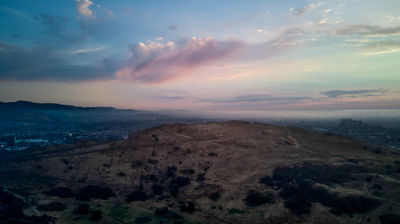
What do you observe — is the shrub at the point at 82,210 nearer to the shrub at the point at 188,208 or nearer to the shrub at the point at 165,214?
the shrub at the point at 165,214

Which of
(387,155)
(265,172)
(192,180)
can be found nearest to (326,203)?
(265,172)

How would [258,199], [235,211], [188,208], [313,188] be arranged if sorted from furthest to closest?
[313,188] < [258,199] < [188,208] < [235,211]

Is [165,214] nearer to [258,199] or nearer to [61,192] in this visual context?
[258,199]

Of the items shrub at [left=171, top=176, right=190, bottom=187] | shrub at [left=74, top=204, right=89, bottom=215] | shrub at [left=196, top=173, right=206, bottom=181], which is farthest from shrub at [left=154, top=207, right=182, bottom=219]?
shrub at [left=196, top=173, right=206, bottom=181]

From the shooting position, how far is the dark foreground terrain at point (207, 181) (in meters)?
31.3

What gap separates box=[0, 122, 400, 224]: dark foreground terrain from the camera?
31266 mm

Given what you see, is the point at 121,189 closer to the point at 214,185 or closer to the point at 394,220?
the point at 214,185

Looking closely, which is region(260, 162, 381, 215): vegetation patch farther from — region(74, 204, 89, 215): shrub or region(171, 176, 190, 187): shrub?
region(74, 204, 89, 215): shrub

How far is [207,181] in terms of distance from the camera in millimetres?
47906

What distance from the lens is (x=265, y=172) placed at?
48.9 metres

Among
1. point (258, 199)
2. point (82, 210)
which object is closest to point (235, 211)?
point (258, 199)

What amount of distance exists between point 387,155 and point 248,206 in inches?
1974

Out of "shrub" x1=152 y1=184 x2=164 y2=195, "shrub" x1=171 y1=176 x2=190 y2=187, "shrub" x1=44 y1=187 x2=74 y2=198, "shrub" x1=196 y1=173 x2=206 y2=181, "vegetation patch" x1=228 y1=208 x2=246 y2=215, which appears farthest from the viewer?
"shrub" x1=196 y1=173 x2=206 y2=181

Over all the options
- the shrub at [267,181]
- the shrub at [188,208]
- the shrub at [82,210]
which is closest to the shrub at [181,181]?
the shrub at [188,208]
